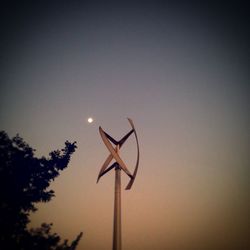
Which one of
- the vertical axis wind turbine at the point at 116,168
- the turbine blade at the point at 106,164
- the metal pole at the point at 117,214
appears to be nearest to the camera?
the metal pole at the point at 117,214

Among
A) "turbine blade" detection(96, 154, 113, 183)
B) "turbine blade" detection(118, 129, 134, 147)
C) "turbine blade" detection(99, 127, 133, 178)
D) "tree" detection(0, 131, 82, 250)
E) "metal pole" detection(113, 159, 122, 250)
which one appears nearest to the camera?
"tree" detection(0, 131, 82, 250)

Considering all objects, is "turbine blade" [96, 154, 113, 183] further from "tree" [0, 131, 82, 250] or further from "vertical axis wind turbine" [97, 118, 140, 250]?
"tree" [0, 131, 82, 250]

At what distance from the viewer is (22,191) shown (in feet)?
45.4

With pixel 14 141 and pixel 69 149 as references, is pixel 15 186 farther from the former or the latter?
pixel 69 149

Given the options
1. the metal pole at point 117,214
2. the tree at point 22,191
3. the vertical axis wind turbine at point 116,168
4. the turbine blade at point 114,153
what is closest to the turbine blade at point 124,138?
the vertical axis wind turbine at point 116,168

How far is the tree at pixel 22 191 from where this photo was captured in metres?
12.7

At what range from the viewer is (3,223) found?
12.5 m

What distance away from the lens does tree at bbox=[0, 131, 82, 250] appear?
1274cm

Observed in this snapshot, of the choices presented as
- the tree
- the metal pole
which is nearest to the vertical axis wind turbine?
the metal pole

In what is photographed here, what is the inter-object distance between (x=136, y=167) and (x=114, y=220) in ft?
20.9

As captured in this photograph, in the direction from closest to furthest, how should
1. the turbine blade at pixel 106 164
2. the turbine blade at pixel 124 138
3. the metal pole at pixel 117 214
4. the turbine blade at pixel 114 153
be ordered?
1. the metal pole at pixel 117 214
2. the turbine blade at pixel 114 153
3. the turbine blade at pixel 106 164
4. the turbine blade at pixel 124 138

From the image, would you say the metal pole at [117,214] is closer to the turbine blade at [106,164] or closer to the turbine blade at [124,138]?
the turbine blade at [106,164]

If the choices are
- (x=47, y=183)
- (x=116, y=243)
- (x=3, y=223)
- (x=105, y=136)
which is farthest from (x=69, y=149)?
(x=116, y=243)

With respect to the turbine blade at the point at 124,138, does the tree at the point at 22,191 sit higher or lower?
lower
